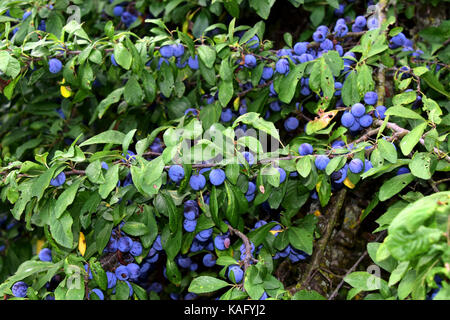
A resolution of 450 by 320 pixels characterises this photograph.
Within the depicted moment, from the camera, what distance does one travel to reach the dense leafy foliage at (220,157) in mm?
1285

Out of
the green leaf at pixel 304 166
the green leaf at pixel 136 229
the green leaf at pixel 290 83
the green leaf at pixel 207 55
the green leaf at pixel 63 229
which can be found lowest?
the green leaf at pixel 136 229

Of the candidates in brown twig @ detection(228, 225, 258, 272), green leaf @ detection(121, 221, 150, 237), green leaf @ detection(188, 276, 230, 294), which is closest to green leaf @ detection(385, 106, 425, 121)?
brown twig @ detection(228, 225, 258, 272)

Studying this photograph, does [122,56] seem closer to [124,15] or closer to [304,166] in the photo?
[304,166]

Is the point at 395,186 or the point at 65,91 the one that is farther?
the point at 65,91

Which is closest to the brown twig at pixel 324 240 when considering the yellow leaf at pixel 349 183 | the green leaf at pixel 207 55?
the yellow leaf at pixel 349 183

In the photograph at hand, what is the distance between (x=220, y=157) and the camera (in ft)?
4.40

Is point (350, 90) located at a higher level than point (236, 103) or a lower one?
higher

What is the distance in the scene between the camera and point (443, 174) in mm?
2096

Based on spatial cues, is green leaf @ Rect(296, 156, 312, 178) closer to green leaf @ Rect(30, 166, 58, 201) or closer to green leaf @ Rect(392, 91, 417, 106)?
Result: green leaf @ Rect(392, 91, 417, 106)

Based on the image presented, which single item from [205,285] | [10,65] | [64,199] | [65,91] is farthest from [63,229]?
[65,91]

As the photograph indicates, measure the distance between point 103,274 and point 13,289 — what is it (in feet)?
0.89

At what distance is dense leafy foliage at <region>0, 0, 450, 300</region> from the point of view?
1285 millimetres

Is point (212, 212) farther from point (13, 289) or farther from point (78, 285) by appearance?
point (13, 289)

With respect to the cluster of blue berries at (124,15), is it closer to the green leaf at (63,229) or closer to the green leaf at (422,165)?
the green leaf at (63,229)
